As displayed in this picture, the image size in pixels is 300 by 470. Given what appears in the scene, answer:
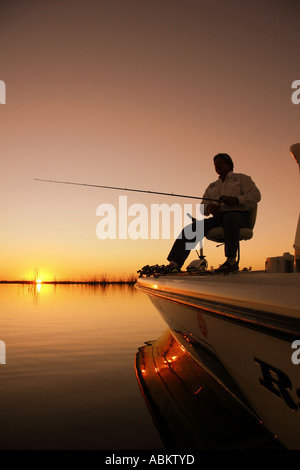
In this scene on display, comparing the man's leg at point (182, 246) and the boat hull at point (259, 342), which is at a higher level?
the man's leg at point (182, 246)

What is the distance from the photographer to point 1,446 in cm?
198

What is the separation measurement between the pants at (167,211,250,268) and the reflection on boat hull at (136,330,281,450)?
1158mm

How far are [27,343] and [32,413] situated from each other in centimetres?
303

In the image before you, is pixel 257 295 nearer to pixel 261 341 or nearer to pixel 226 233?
pixel 261 341

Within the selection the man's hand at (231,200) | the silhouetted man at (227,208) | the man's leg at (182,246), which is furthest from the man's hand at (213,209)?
the man's leg at (182,246)

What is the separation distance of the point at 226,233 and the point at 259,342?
184cm

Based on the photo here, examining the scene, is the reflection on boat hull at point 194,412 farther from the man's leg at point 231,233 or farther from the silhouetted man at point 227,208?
the man's leg at point 231,233

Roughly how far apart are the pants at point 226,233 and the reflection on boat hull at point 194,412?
116cm

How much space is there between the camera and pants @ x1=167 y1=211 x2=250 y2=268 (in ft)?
10.1

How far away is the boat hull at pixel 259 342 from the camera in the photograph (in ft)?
3.89
